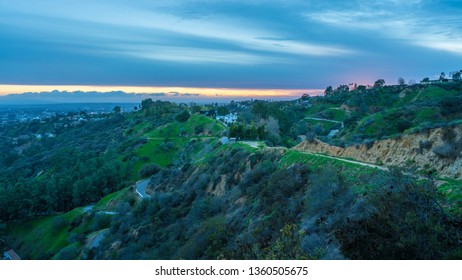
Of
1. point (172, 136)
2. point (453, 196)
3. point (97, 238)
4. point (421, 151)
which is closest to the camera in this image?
point (453, 196)

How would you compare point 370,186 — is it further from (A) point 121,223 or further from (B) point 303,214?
(A) point 121,223

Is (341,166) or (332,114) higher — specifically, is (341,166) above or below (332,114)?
above

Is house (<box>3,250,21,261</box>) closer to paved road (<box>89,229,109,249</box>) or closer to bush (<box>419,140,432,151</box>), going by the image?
paved road (<box>89,229,109,249</box>)

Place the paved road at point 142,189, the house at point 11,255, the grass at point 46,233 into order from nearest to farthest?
the grass at point 46,233 < the house at point 11,255 < the paved road at point 142,189

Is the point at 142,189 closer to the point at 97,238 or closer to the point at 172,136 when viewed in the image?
the point at 97,238

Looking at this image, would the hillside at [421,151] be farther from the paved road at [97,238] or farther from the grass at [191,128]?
the grass at [191,128]

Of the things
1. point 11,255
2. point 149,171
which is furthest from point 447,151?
point 149,171

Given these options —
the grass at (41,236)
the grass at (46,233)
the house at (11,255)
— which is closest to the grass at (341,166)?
the grass at (46,233)

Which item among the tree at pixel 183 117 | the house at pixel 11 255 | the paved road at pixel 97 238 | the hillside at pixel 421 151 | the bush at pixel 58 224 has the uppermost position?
the hillside at pixel 421 151

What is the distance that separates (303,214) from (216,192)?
1307cm

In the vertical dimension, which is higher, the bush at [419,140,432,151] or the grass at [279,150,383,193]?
the bush at [419,140,432,151]

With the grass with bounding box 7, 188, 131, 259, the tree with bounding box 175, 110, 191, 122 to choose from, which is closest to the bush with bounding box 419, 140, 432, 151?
the grass with bounding box 7, 188, 131, 259

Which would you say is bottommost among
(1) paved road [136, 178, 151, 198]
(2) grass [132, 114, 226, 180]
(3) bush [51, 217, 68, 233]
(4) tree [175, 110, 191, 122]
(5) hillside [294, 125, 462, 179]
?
(3) bush [51, 217, 68, 233]
